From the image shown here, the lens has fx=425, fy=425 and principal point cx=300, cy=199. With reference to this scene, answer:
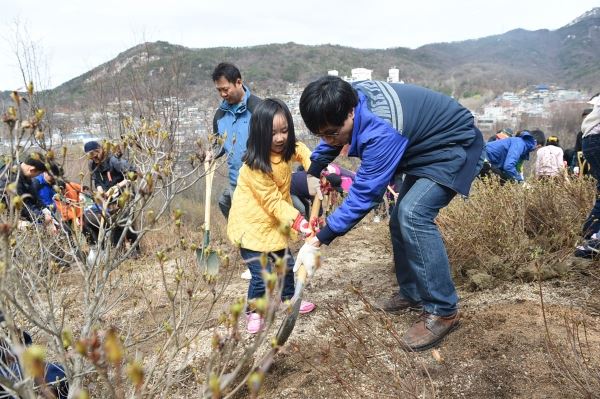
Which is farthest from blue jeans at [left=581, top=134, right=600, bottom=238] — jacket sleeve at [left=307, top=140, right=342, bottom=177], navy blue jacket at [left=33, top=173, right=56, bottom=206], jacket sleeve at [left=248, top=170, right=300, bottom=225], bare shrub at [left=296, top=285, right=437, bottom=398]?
navy blue jacket at [left=33, top=173, right=56, bottom=206]

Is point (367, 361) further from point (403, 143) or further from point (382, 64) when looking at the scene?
point (382, 64)

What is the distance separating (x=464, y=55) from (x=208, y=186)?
108364 millimetres

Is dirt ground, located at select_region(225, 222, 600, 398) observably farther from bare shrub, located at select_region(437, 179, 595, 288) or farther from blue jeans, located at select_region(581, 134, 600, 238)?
blue jeans, located at select_region(581, 134, 600, 238)

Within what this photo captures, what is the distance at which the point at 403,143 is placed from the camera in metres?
1.97

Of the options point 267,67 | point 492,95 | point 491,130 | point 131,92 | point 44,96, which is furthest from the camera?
point 492,95

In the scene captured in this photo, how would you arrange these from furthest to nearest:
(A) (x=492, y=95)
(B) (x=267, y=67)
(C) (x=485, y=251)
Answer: (A) (x=492, y=95) → (B) (x=267, y=67) → (C) (x=485, y=251)

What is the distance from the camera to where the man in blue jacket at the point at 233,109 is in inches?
130

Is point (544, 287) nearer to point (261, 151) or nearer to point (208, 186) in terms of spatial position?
point (261, 151)

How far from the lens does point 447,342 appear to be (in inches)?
84.9

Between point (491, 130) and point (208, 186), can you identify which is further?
point (491, 130)

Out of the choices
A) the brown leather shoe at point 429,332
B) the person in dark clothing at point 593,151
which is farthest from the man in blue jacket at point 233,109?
the person in dark clothing at point 593,151

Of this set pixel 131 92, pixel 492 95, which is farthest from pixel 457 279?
pixel 492 95

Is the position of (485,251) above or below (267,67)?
below

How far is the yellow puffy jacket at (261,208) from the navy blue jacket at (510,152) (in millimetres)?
3759
